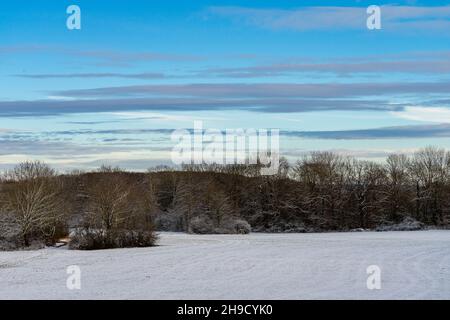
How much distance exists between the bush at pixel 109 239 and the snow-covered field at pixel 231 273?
155 inches

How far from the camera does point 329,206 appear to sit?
97750 mm

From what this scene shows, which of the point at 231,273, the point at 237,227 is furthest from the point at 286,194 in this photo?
the point at 231,273

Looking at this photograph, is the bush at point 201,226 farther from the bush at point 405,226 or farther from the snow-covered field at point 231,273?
the snow-covered field at point 231,273

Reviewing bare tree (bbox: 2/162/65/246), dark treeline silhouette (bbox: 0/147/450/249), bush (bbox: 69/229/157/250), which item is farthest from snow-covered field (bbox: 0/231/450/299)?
dark treeline silhouette (bbox: 0/147/450/249)

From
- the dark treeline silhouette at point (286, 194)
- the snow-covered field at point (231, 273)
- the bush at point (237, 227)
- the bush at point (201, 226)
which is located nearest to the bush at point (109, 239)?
the snow-covered field at point (231, 273)

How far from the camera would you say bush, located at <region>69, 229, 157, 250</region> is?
2076 inches

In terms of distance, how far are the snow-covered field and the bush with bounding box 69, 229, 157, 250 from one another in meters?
3.92

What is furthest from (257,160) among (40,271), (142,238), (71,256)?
(40,271)

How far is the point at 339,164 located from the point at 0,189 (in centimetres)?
6048

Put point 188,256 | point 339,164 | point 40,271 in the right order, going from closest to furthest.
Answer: point 40,271 < point 188,256 < point 339,164

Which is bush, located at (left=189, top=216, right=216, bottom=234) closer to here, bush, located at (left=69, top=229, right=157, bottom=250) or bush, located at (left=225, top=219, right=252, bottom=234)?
bush, located at (left=225, top=219, right=252, bottom=234)

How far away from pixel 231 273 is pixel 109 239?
77.3 feet

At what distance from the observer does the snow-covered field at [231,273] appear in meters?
25.0
